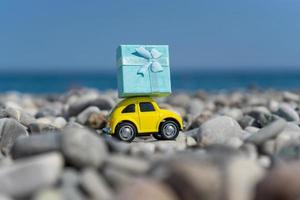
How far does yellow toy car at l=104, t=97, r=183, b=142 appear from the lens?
6.89 meters

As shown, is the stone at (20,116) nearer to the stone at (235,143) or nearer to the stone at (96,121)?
the stone at (96,121)

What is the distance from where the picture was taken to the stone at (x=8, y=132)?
665cm

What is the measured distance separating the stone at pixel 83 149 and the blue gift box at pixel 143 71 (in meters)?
2.46

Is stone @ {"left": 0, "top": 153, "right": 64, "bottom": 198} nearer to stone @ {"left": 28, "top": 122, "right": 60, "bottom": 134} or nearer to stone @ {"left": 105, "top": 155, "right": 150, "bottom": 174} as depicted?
stone @ {"left": 105, "top": 155, "right": 150, "bottom": 174}

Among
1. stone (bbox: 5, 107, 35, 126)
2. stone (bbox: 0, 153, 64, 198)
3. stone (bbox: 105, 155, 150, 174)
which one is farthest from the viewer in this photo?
stone (bbox: 5, 107, 35, 126)

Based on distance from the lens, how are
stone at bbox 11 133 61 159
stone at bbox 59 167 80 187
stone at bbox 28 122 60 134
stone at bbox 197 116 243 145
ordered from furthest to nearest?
1. stone at bbox 28 122 60 134
2. stone at bbox 197 116 243 145
3. stone at bbox 11 133 61 159
4. stone at bbox 59 167 80 187

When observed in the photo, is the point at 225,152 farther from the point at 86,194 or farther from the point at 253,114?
the point at 253,114

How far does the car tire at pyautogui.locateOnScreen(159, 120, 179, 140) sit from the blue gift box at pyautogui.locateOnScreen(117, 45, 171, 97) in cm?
36

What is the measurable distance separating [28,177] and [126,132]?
2.97 metres

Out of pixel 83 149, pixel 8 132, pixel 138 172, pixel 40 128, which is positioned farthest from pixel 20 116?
pixel 138 172

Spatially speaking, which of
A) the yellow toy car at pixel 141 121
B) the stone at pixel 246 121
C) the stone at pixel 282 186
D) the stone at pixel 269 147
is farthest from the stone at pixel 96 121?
the stone at pixel 282 186

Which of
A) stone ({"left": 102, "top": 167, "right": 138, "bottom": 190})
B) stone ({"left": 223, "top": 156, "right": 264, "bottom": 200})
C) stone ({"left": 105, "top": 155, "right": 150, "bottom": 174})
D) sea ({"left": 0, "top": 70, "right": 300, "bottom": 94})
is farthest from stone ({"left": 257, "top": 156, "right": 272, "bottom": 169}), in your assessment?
sea ({"left": 0, "top": 70, "right": 300, "bottom": 94})

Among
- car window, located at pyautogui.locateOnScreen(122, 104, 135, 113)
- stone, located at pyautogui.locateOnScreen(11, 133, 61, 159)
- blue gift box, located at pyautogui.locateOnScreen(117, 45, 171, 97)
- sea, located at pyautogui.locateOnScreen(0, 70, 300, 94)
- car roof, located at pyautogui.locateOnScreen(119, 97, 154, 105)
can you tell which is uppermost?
blue gift box, located at pyautogui.locateOnScreen(117, 45, 171, 97)

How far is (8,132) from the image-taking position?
6723mm
